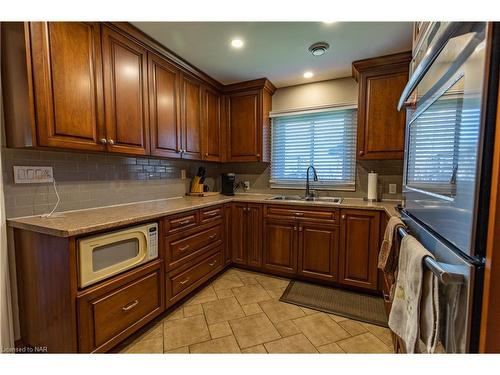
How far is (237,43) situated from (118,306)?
7.28 feet

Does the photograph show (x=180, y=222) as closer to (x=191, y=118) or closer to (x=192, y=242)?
(x=192, y=242)

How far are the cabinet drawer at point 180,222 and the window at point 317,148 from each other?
1404mm

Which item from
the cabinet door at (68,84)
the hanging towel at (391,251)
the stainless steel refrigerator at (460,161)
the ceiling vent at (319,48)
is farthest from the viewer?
the ceiling vent at (319,48)

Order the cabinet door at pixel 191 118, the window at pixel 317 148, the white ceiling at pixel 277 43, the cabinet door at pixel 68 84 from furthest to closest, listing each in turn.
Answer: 1. the window at pixel 317 148
2. the cabinet door at pixel 191 118
3. the white ceiling at pixel 277 43
4. the cabinet door at pixel 68 84

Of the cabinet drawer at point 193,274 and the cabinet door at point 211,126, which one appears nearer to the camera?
the cabinet drawer at point 193,274

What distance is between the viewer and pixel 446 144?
27.2 inches

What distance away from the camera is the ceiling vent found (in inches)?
76.7

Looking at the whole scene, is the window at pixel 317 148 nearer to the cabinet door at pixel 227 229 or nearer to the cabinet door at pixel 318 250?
the cabinet door at pixel 318 250

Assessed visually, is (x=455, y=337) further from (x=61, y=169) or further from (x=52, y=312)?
(x=61, y=169)

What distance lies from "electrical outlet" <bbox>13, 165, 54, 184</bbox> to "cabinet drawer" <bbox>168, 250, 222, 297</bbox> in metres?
1.14

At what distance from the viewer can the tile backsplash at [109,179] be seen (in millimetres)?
1438

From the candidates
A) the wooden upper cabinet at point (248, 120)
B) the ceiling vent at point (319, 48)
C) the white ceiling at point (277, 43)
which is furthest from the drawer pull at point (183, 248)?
the ceiling vent at point (319, 48)

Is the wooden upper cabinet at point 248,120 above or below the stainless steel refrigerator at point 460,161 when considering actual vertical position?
above

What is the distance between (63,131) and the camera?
137 centimetres
